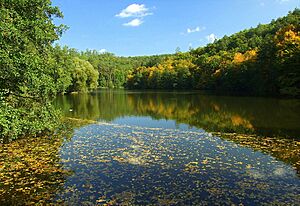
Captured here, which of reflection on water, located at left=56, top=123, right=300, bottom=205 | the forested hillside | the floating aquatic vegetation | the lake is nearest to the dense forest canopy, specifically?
the forested hillside

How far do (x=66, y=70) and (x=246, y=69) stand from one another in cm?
4800

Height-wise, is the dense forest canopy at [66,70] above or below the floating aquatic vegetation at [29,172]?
above

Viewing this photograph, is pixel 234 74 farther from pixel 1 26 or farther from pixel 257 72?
pixel 1 26

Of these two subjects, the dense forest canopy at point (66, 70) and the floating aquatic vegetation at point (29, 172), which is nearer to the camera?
the floating aquatic vegetation at point (29, 172)

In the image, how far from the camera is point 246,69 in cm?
7431

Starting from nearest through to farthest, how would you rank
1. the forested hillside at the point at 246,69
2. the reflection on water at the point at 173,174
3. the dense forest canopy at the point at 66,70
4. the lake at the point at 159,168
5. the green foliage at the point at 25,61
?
the reflection on water at the point at 173,174 → the lake at the point at 159,168 → the green foliage at the point at 25,61 → the dense forest canopy at the point at 66,70 → the forested hillside at the point at 246,69

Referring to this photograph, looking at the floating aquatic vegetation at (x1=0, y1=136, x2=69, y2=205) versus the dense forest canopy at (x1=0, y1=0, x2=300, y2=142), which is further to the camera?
the dense forest canopy at (x1=0, y1=0, x2=300, y2=142)

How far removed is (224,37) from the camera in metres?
→ 147

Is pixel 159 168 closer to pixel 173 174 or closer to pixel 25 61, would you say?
pixel 173 174

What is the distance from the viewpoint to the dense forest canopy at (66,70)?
13.7 m

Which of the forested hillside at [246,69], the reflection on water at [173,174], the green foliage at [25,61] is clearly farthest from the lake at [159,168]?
the forested hillside at [246,69]

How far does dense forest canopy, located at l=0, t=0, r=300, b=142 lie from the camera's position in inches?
540

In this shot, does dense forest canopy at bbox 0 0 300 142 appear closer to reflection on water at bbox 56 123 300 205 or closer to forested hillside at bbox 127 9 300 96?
forested hillside at bbox 127 9 300 96

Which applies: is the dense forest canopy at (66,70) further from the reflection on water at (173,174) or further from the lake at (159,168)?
the reflection on water at (173,174)
